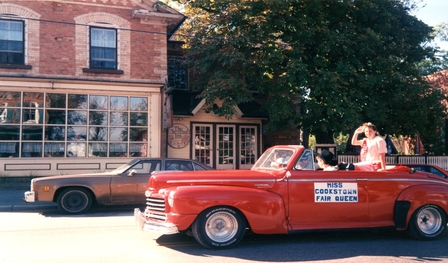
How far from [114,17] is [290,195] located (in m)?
12.2

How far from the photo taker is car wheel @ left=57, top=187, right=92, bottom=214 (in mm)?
10898

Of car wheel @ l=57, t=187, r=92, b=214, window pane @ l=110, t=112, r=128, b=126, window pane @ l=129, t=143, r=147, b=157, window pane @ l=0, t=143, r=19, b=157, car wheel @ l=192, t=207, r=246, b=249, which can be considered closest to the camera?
car wheel @ l=192, t=207, r=246, b=249

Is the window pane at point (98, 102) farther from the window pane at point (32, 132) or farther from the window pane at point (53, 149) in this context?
the window pane at point (32, 132)

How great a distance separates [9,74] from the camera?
618 inches

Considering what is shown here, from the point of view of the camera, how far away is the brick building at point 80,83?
1595cm

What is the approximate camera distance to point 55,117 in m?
16.5

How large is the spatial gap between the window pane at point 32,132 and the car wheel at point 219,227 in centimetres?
1130

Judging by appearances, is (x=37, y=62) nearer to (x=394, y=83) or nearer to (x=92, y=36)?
(x=92, y=36)

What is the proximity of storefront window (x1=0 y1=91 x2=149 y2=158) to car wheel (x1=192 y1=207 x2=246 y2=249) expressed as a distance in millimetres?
10922

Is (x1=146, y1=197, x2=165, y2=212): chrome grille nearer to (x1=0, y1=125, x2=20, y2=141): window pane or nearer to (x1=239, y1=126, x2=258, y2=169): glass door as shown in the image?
(x1=0, y1=125, x2=20, y2=141): window pane

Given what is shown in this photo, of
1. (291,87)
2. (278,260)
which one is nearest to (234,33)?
(291,87)

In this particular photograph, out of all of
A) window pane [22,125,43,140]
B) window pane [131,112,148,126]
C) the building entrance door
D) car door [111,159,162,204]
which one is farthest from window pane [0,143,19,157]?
the building entrance door

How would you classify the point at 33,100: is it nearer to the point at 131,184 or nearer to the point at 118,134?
the point at 118,134

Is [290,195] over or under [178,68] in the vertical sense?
under
